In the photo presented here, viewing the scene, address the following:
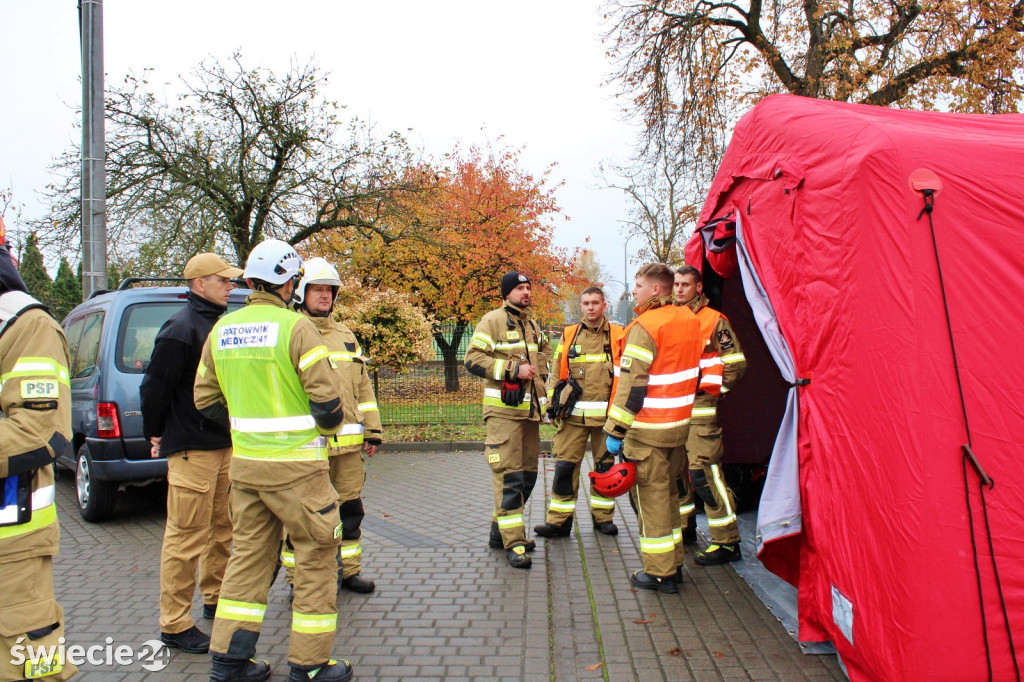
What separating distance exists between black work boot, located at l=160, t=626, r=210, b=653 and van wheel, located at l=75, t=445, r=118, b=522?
3009 millimetres

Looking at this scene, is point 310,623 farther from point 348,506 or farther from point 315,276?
point 315,276

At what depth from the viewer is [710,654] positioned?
149 inches

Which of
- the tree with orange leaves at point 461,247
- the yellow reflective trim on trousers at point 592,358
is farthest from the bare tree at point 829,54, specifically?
the yellow reflective trim on trousers at point 592,358

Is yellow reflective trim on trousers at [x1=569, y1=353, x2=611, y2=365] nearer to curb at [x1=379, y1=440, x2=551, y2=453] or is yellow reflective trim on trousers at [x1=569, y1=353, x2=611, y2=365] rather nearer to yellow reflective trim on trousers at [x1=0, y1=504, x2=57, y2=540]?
yellow reflective trim on trousers at [x1=0, y1=504, x2=57, y2=540]

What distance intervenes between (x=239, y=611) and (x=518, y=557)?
2319 mm

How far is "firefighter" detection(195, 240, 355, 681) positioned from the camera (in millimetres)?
3338

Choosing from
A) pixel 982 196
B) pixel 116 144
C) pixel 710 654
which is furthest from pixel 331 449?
pixel 116 144

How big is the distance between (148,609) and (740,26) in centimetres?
1710

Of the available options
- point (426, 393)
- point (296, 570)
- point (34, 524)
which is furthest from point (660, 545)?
point (426, 393)

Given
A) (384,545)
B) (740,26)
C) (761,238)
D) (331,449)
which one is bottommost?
(384,545)

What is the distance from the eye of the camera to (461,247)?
18000mm

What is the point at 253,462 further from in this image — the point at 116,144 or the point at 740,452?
the point at 116,144

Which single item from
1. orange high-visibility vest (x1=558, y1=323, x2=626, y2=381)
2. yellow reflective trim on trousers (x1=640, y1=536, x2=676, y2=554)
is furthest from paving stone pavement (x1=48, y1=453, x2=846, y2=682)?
orange high-visibility vest (x1=558, y1=323, x2=626, y2=381)

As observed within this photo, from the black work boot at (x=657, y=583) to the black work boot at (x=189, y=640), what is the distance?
109 inches
